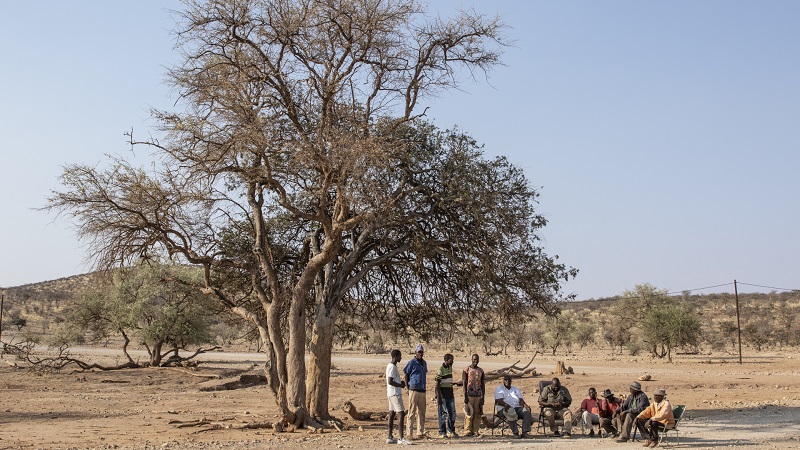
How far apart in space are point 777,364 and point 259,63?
34.9 metres

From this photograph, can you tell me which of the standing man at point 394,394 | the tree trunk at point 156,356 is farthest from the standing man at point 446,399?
the tree trunk at point 156,356

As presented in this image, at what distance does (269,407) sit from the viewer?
2248cm

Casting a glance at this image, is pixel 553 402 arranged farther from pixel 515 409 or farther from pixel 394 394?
pixel 394 394

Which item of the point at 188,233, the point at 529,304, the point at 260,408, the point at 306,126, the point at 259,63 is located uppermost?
the point at 259,63

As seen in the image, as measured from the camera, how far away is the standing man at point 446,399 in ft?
51.4

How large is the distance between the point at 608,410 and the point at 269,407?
33.5ft

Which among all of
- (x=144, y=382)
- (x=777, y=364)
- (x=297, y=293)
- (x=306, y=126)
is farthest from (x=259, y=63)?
(x=777, y=364)

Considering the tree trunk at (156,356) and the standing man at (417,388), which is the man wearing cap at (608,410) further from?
the tree trunk at (156,356)

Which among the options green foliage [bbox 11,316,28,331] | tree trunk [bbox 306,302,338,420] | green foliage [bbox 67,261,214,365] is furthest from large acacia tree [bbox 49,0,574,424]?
green foliage [bbox 11,316,28,331]

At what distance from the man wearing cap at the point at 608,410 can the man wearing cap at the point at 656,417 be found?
1195 mm

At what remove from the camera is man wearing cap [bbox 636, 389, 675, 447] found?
14.5 m

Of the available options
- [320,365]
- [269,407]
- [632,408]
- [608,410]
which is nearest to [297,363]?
[320,365]

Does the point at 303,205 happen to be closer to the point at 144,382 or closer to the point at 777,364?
the point at 144,382

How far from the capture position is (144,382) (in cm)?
3184
